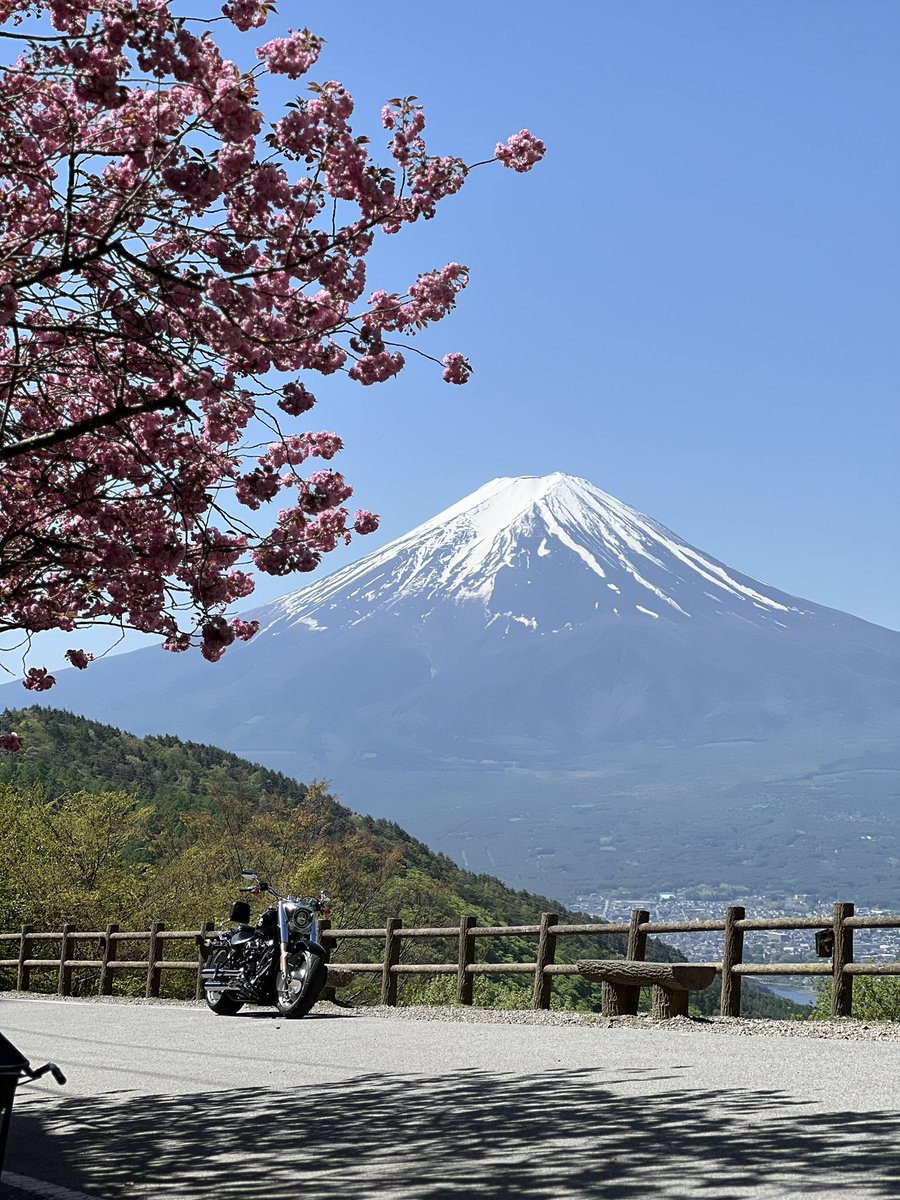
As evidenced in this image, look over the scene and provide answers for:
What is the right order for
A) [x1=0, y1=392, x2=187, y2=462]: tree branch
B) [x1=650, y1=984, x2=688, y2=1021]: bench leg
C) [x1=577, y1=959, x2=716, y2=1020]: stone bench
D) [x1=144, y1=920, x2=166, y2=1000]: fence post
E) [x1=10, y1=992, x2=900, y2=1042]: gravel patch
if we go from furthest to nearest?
[x1=144, y1=920, x2=166, y2=1000]: fence post, [x1=650, y1=984, x2=688, y2=1021]: bench leg, [x1=577, y1=959, x2=716, y2=1020]: stone bench, [x1=10, y1=992, x2=900, y2=1042]: gravel patch, [x1=0, y1=392, x2=187, y2=462]: tree branch

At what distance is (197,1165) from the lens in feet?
22.9

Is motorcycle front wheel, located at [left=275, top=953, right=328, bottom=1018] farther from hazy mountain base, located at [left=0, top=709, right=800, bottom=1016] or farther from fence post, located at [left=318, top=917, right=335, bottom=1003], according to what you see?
hazy mountain base, located at [left=0, top=709, right=800, bottom=1016]

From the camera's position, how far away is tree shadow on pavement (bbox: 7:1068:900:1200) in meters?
6.02

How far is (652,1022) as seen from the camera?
13016mm

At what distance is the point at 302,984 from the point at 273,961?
28.2 inches

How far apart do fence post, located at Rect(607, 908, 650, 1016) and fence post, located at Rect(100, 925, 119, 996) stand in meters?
11.1

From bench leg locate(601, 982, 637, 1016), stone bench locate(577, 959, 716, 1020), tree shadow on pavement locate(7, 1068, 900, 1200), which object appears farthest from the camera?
bench leg locate(601, 982, 637, 1016)

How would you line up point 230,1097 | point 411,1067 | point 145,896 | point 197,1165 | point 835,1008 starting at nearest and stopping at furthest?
point 197,1165, point 230,1097, point 411,1067, point 835,1008, point 145,896

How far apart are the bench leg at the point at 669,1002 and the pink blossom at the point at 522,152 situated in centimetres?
779

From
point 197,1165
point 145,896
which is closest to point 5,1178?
point 197,1165

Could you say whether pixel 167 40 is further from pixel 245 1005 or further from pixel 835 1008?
pixel 245 1005

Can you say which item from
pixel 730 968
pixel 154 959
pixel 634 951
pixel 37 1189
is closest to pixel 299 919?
pixel 634 951

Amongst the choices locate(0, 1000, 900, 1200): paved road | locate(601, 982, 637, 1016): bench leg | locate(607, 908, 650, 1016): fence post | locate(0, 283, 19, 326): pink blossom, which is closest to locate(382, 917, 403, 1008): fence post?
locate(607, 908, 650, 1016): fence post

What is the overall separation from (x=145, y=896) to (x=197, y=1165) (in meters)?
41.1
